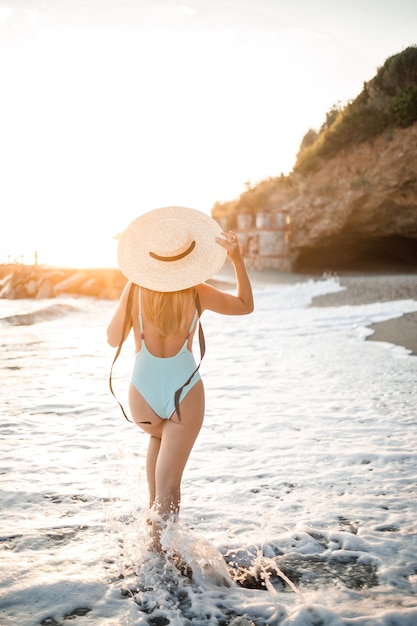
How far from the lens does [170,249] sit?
2719 mm

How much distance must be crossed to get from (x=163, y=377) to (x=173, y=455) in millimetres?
404

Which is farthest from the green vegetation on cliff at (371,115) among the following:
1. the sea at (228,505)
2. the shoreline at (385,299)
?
the sea at (228,505)

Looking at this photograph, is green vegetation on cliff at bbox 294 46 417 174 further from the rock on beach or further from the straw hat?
the straw hat

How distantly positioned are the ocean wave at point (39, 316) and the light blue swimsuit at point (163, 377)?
37.9 feet

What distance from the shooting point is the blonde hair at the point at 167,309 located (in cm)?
272

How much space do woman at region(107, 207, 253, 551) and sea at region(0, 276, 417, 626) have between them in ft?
1.27

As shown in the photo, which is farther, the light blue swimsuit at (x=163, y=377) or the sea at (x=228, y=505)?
the light blue swimsuit at (x=163, y=377)

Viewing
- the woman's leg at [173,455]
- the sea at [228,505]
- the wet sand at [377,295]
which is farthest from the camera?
the wet sand at [377,295]

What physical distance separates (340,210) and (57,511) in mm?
28226

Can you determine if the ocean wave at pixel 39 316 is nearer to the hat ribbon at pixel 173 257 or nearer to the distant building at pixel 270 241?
the hat ribbon at pixel 173 257

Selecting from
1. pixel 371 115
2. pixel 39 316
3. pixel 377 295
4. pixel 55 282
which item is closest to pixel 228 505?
pixel 39 316

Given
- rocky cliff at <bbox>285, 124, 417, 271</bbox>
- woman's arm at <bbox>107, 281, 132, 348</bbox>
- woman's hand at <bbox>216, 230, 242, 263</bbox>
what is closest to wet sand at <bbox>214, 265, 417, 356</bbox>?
rocky cliff at <bbox>285, 124, 417, 271</bbox>

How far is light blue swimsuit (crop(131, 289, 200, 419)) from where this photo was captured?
9.07ft

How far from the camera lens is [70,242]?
146 ft
